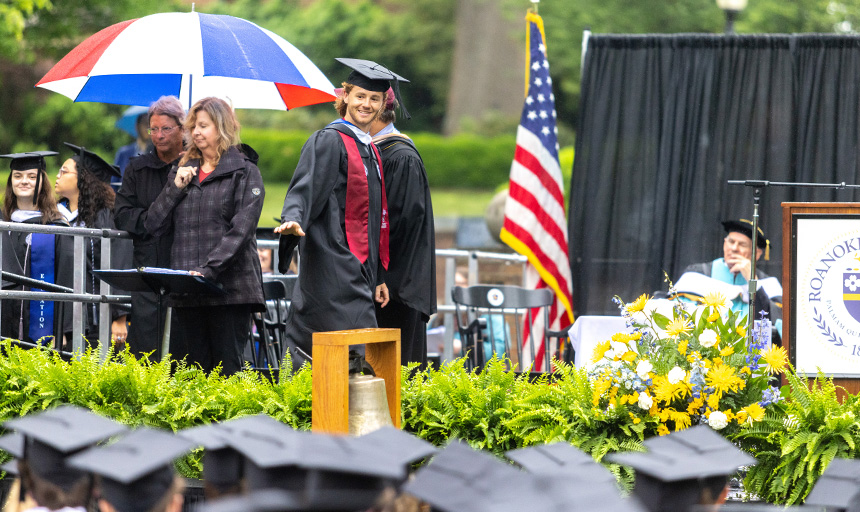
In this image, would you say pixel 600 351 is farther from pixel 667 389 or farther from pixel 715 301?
pixel 715 301

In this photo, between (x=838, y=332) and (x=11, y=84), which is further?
(x=11, y=84)

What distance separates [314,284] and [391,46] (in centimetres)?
2370

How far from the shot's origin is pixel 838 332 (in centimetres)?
503

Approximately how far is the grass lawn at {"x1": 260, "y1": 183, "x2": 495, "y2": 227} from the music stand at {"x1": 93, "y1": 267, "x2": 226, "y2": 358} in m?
15.5

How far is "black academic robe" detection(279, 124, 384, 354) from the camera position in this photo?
5.02 metres

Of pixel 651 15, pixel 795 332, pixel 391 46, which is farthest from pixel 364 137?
pixel 391 46

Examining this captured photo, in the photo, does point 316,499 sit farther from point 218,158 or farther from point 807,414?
point 218,158

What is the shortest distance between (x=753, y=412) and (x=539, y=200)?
4.67 m

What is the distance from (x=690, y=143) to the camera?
27.5 feet

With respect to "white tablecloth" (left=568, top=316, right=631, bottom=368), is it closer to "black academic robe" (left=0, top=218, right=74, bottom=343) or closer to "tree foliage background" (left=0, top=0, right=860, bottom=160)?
"tree foliage background" (left=0, top=0, right=860, bottom=160)

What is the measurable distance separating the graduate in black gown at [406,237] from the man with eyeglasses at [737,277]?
2.10m

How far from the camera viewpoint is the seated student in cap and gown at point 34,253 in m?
6.68

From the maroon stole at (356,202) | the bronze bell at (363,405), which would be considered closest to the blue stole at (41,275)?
the maroon stole at (356,202)

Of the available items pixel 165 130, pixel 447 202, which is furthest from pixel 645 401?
pixel 447 202
